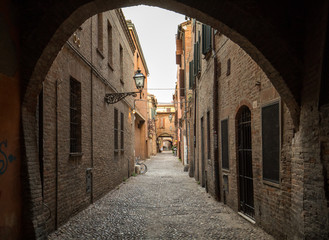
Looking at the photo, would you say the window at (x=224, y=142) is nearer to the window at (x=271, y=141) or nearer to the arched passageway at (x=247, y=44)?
the window at (x=271, y=141)

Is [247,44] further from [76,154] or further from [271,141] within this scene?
[76,154]

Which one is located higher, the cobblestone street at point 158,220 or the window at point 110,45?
the window at point 110,45

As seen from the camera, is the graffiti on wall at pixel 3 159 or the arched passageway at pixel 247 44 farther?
the arched passageway at pixel 247 44

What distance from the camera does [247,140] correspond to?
7043 millimetres

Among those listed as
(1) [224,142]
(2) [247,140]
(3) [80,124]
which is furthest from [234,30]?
(3) [80,124]

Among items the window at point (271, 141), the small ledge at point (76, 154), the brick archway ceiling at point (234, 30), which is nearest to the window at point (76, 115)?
the small ledge at point (76, 154)

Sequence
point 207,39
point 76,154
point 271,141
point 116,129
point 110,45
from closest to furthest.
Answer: point 271,141 < point 76,154 < point 207,39 < point 110,45 < point 116,129

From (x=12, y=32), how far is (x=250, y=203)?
18.4ft

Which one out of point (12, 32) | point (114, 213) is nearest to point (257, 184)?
point (114, 213)

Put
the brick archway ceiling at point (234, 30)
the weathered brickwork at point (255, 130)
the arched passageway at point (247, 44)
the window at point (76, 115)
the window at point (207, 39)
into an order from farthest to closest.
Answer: the window at point (207, 39) < the window at point (76, 115) < the weathered brickwork at point (255, 130) < the brick archway ceiling at point (234, 30) < the arched passageway at point (247, 44)

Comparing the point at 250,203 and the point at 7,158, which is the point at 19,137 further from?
the point at 250,203

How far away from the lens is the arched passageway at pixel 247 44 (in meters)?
4.12

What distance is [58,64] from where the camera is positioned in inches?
252

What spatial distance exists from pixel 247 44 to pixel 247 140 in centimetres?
295
